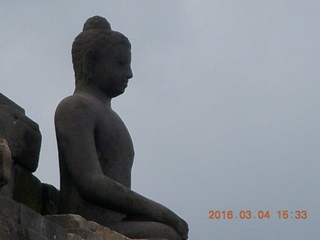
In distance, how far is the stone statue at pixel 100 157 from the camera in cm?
1243

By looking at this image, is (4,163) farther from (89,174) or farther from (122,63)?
(122,63)

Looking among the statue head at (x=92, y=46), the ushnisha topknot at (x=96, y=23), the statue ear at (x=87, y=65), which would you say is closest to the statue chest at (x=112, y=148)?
the statue ear at (x=87, y=65)

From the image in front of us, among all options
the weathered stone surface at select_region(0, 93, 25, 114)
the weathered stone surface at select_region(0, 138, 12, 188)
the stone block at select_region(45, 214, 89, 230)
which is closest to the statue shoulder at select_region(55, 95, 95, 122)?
the weathered stone surface at select_region(0, 93, 25, 114)

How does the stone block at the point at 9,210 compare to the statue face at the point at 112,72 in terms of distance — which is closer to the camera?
the stone block at the point at 9,210

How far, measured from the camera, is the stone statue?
1243 cm

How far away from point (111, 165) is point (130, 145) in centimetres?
43

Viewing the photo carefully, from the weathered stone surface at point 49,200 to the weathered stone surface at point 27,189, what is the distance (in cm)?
8

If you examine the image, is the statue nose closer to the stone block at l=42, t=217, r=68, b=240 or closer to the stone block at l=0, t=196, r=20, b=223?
the stone block at l=42, t=217, r=68, b=240

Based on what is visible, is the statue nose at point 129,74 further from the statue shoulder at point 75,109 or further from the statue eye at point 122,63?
the statue shoulder at point 75,109

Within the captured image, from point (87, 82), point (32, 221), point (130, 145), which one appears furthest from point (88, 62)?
point (32, 221)

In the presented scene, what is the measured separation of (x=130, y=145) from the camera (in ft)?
43.4

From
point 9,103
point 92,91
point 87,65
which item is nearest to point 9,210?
point 9,103

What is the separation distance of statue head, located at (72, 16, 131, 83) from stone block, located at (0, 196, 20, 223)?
3.24 metres

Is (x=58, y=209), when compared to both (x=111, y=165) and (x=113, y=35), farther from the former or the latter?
(x=113, y=35)
